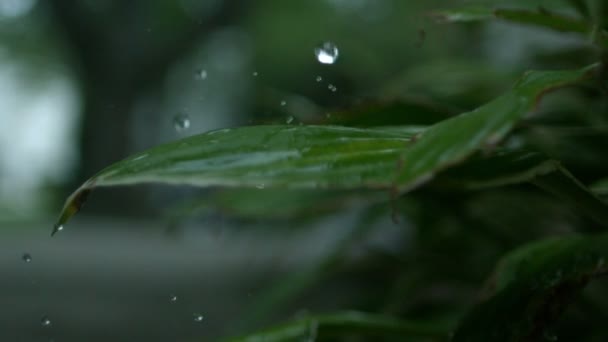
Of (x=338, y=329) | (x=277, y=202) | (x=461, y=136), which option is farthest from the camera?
(x=277, y=202)

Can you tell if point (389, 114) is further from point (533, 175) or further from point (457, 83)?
point (457, 83)

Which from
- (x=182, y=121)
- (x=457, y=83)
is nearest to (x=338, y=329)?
(x=182, y=121)

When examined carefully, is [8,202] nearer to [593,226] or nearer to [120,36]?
[120,36]

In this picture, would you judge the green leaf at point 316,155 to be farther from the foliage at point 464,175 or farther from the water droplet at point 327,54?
the water droplet at point 327,54

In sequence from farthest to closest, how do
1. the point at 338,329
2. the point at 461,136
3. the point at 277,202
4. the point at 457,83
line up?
the point at 457,83, the point at 277,202, the point at 338,329, the point at 461,136

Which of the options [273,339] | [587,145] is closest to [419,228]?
[587,145]

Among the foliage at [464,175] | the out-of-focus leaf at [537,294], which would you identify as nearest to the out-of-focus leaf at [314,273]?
the foliage at [464,175]
